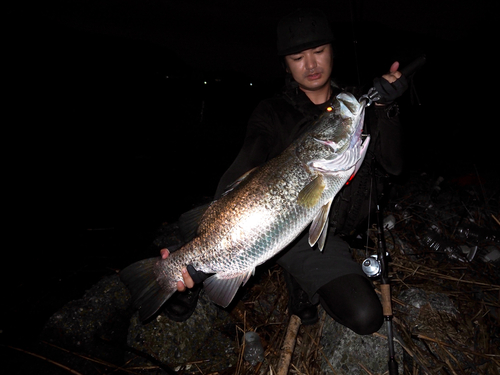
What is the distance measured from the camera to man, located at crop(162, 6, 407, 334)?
246cm

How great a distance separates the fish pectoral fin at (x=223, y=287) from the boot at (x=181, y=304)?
0.68m

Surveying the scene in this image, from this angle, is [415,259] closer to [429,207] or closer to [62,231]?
[429,207]

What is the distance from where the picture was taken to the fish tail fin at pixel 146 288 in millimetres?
2385

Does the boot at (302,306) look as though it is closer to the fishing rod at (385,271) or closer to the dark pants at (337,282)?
the dark pants at (337,282)

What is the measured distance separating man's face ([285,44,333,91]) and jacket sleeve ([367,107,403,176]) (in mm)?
675

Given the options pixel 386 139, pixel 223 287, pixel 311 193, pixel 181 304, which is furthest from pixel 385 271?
pixel 181 304

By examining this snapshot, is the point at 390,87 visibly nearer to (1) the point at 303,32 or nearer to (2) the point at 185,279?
(1) the point at 303,32

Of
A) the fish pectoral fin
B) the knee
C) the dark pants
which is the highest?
the fish pectoral fin

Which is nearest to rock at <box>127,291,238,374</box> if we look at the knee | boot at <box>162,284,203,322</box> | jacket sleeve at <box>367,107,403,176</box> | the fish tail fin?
boot at <box>162,284,203,322</box>

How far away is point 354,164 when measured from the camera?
234 centimetres

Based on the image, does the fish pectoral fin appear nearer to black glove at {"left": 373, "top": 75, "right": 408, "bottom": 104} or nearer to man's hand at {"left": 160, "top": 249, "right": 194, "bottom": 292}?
man's hand at {"left": 160, "top": 249, "right": 194, "bottom": 292}

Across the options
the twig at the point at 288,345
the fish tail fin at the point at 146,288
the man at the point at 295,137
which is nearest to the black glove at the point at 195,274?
the man at the point at 295,137

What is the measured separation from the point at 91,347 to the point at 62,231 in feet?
10.1

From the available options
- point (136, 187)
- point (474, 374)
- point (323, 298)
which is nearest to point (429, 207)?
point (474, 374)
